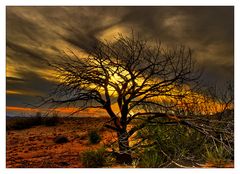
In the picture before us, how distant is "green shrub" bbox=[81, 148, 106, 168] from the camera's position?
13.7 feet

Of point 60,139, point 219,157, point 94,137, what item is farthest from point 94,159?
point 219,157

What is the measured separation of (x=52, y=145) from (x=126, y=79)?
1445 mm

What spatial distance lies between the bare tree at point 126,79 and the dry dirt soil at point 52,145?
0.22 meters

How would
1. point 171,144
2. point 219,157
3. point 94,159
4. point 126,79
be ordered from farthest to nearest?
point 126,79 → point 171,144 → point 94,159 → point 219,157

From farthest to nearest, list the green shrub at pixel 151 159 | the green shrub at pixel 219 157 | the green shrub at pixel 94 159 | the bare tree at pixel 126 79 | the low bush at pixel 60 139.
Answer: the low bush at pixel 60 139, the bare tree at pixel 126 79, the green shrub at pixel 94 159, the green shrub at pixel 151 159, the green shrub at pixel 219 157

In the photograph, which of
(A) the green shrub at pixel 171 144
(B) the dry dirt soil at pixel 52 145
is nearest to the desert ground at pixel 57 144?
(B) the dry dirt soil at pixel 52 145

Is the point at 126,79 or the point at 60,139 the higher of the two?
the point at 126,79

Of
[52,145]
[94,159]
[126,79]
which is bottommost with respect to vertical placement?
[94,159]

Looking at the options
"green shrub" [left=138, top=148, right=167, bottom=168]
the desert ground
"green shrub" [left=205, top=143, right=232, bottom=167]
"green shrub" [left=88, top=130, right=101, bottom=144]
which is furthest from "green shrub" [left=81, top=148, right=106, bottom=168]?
"green shrub" [left=205, top=143, right=232, bottom=167]

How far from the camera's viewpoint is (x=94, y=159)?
4195 millimetres

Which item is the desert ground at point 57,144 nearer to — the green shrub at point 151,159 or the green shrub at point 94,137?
the green shrub at point 94,137

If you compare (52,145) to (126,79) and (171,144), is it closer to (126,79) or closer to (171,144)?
(126,79)

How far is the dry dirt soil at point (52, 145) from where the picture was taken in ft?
14.6
